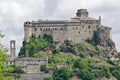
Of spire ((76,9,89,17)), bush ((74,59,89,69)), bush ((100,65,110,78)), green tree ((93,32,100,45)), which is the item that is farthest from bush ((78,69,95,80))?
spire ((76,9,89,17))

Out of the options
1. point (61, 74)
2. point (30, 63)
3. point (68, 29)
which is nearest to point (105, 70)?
point (61, 74)

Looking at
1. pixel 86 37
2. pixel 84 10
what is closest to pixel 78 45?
pixel 86 37

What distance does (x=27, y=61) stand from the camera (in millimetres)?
121438

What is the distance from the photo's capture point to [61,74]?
115m

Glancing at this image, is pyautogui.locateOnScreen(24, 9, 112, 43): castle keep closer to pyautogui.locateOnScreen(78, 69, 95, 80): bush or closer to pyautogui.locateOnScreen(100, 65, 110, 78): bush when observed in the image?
pyautogui.locateOnScreen(100, 65, 110, 78): bush

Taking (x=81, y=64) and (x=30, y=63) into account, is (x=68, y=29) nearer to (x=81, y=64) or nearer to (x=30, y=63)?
(x=81, y=64)

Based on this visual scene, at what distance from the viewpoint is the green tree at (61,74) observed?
378 feet

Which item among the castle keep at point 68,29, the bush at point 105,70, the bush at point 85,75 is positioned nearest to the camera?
the bush at point 85,75

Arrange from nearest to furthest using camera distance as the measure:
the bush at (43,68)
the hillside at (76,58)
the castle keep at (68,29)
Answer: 1. the hillside at (76,58)
2. the bush at (43,68)
3. the castle keep at (68,29)

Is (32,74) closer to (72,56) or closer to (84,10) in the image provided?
(72,56)

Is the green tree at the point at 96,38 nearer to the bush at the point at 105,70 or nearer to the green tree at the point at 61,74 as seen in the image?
the bush at the point at 105,70

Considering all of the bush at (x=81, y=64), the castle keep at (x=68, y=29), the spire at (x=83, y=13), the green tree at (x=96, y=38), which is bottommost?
the bush at (x=81, y=64)

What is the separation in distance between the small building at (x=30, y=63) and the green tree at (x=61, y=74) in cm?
382

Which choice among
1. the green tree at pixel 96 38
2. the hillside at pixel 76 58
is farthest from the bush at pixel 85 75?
the green tree at pixel 96 38
